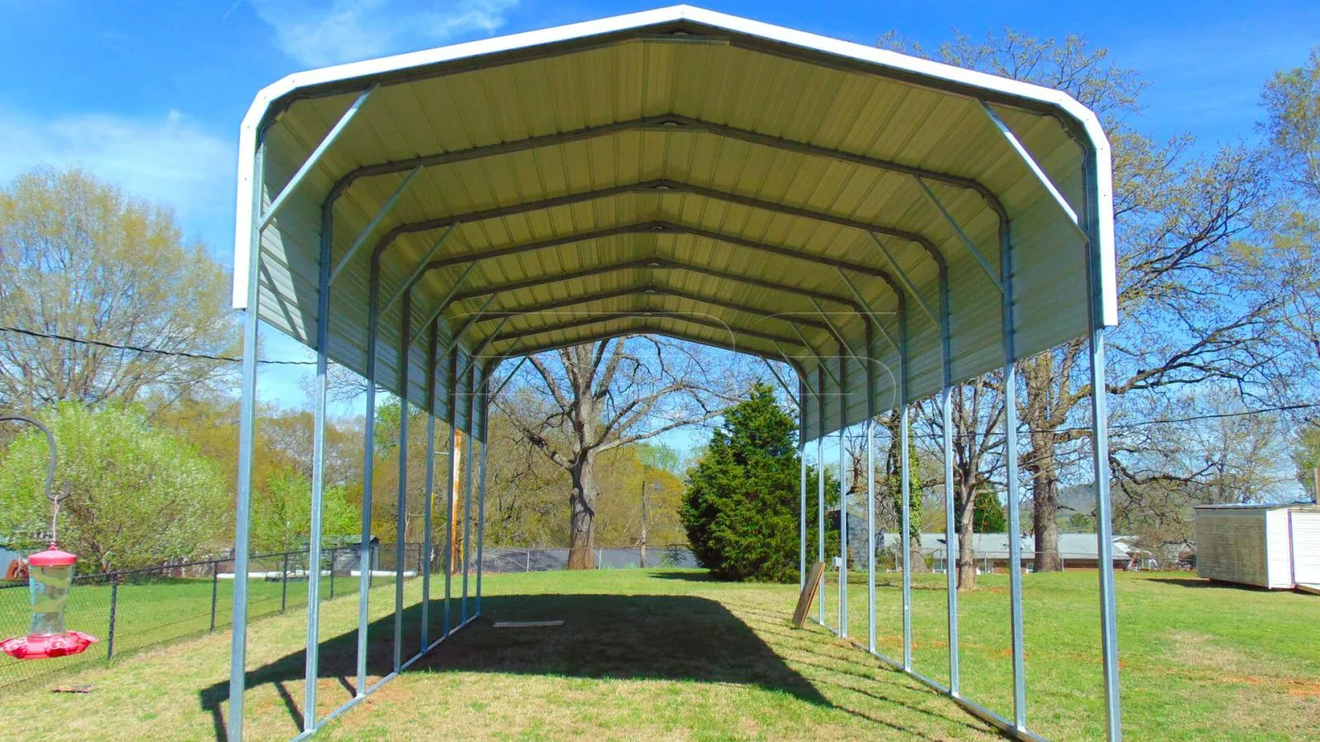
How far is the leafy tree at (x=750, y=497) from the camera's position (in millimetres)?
25859

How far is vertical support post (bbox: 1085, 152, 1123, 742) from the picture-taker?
19.8 feet

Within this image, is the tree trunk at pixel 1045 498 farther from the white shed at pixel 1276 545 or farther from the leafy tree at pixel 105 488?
the leafy tree at pixel 105 488

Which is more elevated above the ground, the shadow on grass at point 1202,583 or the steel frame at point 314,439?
the steel frame at point 314,439

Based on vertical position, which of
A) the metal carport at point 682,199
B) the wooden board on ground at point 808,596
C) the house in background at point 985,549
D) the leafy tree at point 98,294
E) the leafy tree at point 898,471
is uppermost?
the leafy tree at point 98,294

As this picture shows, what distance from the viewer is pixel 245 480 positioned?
20.5 feet

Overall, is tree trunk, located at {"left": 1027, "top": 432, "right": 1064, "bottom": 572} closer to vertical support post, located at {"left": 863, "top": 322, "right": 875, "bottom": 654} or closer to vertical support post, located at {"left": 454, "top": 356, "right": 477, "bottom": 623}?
vertical support post, located at {"left": 863, "top": 322, "right": 875, "bottom": 654}

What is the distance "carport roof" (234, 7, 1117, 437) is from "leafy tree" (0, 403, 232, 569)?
13130mm

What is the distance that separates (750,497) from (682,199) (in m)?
16.6

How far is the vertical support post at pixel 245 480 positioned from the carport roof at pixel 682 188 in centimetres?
5

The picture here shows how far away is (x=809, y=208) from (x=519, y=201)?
3.00 m

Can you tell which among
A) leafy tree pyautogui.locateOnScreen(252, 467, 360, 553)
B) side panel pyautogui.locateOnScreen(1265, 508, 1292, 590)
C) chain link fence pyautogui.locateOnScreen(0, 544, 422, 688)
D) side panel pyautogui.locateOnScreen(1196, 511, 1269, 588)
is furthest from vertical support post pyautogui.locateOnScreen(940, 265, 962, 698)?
leafy tree pyautogui.locateOnScreen(252, 467, 360, 553)

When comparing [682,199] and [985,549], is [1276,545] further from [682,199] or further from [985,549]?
[985,549]

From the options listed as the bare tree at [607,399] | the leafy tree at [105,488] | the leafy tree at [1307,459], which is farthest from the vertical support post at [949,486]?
the leafy tree at [1307,459]

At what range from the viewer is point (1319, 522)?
22.9 m
